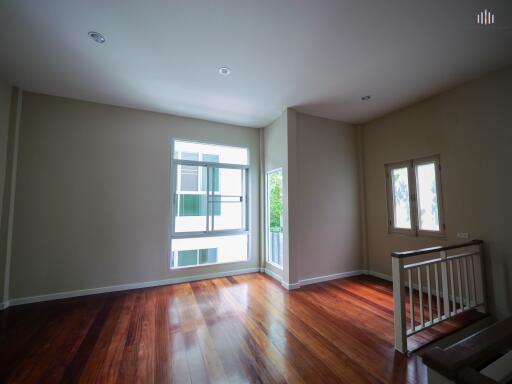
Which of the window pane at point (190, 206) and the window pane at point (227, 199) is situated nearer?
the window pane at point (190, 206)

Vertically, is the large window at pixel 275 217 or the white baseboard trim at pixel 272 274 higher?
the large window at pixel 275 217

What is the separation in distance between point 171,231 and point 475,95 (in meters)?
4.97

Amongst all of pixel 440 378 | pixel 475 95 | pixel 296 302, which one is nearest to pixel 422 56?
pixel 475 95

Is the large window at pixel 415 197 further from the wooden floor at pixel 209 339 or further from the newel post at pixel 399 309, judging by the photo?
the newel post at pixel 399 309

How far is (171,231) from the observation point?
12.3ft

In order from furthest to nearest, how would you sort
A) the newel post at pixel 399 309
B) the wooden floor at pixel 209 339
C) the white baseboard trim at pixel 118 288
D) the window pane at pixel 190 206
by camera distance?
the window pane at pixel 190 206, the white baseboard trim at pixel 118 288, the newel post at pixel 399 309, the wooden floor at pixel 209 339

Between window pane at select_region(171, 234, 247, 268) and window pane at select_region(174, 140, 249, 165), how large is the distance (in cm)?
156

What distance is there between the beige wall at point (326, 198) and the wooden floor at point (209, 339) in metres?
0.71

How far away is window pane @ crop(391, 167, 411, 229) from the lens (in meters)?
3.59

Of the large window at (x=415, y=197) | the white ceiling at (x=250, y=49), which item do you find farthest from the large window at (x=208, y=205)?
→ the large window at (x=415, y=197)

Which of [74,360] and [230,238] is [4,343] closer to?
[74,360]

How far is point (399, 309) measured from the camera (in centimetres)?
197

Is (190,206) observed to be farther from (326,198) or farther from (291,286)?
(326,198)

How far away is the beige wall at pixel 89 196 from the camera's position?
2.99 meters
